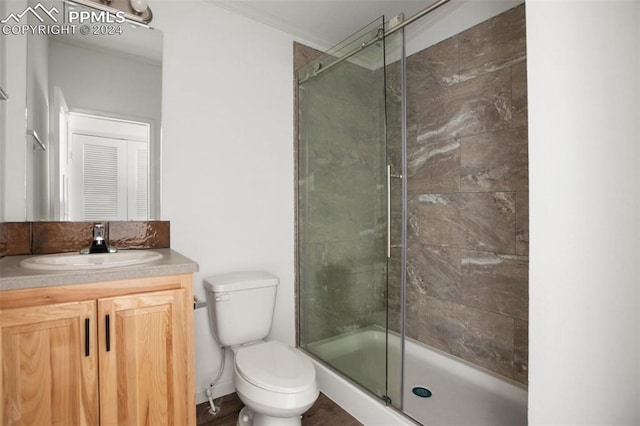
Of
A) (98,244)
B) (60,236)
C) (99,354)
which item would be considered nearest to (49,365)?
(99,354)

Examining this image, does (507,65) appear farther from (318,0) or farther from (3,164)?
(3,164)

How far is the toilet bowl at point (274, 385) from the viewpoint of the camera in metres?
1.41

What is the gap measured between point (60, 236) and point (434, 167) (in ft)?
7.39

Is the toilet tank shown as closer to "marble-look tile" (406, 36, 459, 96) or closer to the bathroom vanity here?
the bathroom vanity

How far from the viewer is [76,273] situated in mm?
1128

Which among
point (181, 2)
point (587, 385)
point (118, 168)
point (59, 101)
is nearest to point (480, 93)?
point (587, 385)

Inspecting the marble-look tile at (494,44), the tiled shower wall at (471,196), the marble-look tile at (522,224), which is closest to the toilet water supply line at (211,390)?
the tiled shower wall at (471,196)

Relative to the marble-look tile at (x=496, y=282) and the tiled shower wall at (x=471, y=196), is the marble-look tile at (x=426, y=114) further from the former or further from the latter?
the marble-look tile at (x=496, y=282)

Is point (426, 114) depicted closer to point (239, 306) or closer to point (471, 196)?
point (471, 196)

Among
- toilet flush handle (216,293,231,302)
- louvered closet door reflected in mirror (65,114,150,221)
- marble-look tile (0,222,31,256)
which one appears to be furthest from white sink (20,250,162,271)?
toilet flush handle (216,293,231,302)

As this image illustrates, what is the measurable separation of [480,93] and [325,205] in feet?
3.95

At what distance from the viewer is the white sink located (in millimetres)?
1217

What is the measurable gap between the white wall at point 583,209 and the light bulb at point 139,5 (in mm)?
1817

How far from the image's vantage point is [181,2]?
6.33 ft
